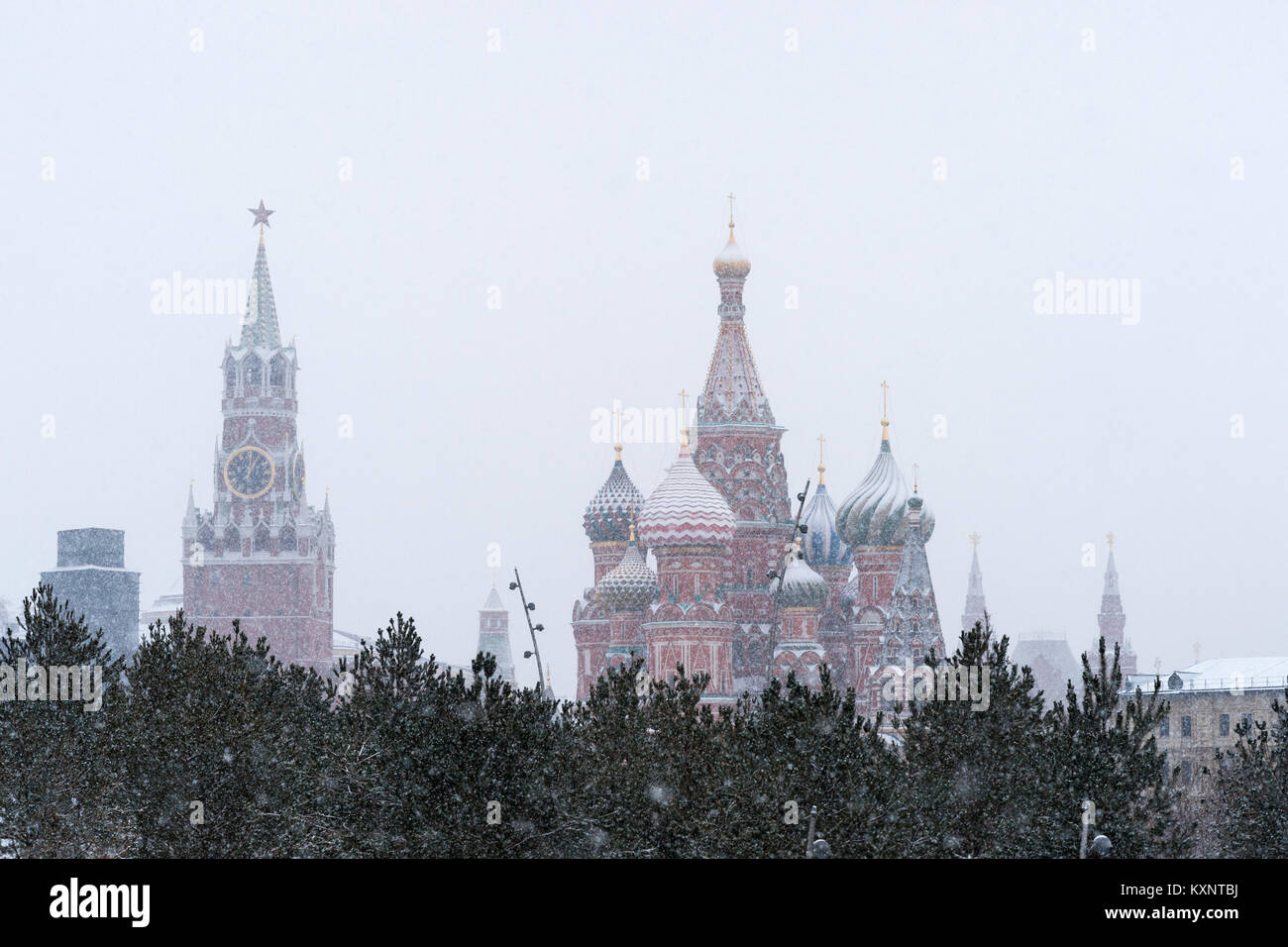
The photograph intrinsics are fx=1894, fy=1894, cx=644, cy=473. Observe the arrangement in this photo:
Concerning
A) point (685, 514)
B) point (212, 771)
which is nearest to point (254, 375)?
point (685, 514)

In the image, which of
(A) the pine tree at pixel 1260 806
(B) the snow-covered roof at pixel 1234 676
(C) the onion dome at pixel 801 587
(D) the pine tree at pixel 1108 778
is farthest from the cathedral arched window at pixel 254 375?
(D) the pine tree at pixel 1108 778

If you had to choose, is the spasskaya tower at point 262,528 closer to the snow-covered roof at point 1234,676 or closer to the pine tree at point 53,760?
the snow-covered roof at point 1234,676

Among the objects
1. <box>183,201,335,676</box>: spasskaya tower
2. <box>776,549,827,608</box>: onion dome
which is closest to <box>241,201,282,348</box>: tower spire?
<box>183,201,335,676</box>: spasskaya tower

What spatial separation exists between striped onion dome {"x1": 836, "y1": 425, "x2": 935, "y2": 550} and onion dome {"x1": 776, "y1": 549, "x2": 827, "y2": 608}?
243 inches

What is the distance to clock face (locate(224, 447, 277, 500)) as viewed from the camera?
18225 centimetres

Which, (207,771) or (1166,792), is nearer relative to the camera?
(1166,792)

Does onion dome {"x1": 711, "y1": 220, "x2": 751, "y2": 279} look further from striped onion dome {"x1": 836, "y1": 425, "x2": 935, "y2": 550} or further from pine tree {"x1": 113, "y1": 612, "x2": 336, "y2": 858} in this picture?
pine tree {"x1": 113, "y1": 612, "x2": 336, "y2": 858}

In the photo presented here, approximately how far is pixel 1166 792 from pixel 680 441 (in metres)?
74.0

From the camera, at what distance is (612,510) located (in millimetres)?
120312

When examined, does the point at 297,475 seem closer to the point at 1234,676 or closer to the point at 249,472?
the point at 249,472
